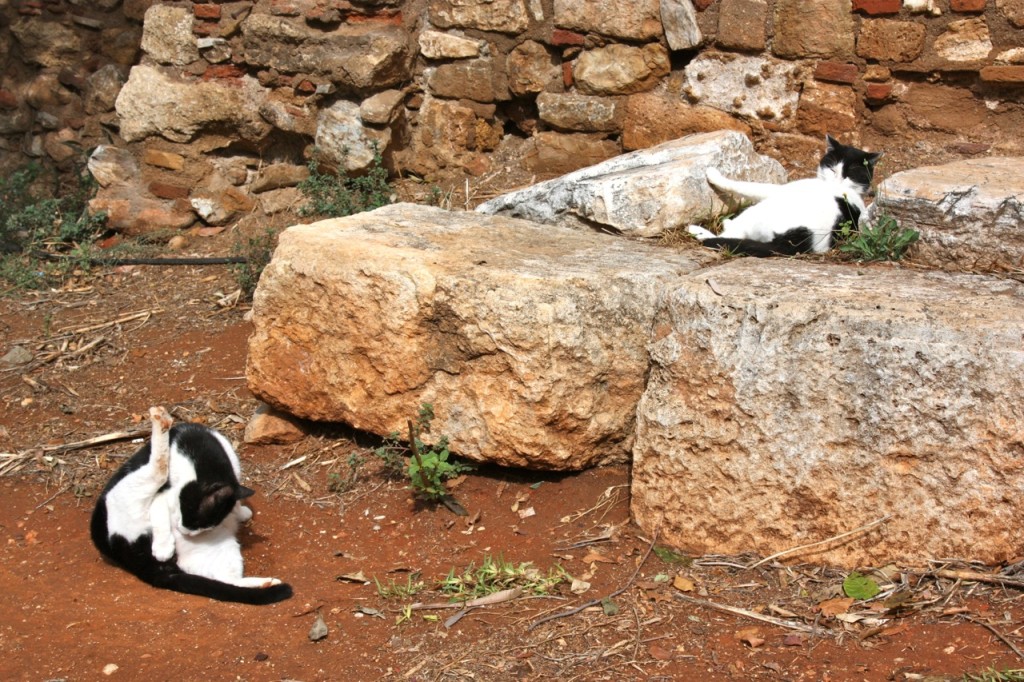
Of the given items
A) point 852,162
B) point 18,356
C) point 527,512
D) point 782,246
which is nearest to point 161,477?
point 527,512

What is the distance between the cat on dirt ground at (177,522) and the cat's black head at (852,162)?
2947 mm

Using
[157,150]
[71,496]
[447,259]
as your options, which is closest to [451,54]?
[157,150]

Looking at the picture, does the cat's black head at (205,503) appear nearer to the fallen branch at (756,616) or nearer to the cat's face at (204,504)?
the cat's face at (204,504)

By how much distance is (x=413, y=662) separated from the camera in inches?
113

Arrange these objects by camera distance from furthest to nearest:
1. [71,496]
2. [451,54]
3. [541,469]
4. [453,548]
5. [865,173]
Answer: [451,54] < [865,173] < [71,496] < [541,469] < [453,548]

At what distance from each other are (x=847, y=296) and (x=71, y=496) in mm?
3081

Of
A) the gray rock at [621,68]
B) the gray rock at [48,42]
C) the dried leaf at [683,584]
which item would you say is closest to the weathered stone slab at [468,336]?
the dried leaf at [683,584]

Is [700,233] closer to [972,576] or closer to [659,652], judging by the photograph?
[972,576]

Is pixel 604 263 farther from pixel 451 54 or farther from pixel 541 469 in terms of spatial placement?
pixel 451 54

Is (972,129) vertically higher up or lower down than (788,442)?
higher up

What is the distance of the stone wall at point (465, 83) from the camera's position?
477cm

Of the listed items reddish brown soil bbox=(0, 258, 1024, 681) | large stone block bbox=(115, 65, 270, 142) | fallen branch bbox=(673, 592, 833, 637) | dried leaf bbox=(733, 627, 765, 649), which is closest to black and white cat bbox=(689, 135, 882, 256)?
reddish brown soil bbox=(0, 258, 1024, 681)

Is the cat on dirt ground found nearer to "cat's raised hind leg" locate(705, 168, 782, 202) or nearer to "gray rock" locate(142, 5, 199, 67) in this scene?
"cat's raised hind leg" locate(705, 168, 782, 202)

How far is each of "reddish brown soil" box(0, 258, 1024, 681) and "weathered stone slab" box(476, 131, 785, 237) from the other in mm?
1202
